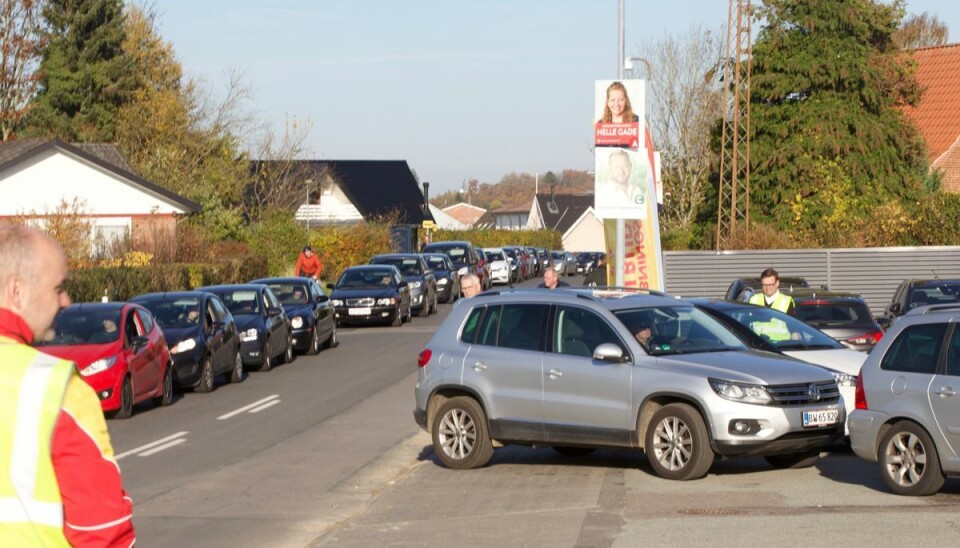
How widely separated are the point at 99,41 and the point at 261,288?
45.4 metres

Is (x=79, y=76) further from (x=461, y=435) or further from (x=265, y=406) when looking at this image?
(x=461, y=435)

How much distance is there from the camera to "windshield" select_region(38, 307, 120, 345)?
1916 centimetres

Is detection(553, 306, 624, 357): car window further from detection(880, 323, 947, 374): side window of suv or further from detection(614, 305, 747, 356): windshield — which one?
detection(880, 323, 947, 374): side window of suv

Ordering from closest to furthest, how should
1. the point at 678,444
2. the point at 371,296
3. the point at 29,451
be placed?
the point at 29,451 < the point at 678,444 < the point at 371,296

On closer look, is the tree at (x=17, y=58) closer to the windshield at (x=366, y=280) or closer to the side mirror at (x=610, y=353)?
the windshield at (x=366, y=280)

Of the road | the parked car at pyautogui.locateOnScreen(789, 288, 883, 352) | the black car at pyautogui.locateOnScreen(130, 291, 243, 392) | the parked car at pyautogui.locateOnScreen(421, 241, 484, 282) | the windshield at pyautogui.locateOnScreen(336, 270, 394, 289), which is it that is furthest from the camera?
the parked car at pyautogui.locateOnScreen(421, 241, 484, 282)

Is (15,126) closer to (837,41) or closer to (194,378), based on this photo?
(837,41)

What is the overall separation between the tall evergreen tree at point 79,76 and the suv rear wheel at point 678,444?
59214 mm

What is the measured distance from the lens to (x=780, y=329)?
15516mm

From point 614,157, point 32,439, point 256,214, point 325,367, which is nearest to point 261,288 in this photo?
point 325,367

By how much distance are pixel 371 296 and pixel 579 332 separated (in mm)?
23322

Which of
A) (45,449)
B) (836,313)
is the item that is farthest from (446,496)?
(45,449)

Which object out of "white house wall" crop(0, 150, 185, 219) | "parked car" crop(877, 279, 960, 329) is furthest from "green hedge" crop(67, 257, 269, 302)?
"parked car" crop(877, 279, 960, 329)

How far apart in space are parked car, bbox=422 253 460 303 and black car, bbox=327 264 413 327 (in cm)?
1051
